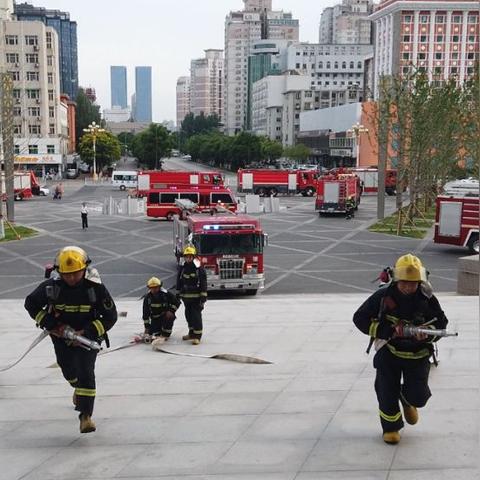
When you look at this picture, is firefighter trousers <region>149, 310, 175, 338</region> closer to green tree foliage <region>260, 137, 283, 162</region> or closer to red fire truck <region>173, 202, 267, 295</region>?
red fire truck <region>173, 202, 267, 295</region>

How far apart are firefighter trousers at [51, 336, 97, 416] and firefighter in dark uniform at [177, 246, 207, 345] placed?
439 cm

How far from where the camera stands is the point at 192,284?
10688 millimetres

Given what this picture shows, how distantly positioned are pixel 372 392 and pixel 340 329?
382cm

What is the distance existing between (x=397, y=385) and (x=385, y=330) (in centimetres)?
50

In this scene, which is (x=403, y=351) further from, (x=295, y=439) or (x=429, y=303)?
(x=295, y=439)

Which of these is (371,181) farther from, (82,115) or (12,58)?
(82,115)

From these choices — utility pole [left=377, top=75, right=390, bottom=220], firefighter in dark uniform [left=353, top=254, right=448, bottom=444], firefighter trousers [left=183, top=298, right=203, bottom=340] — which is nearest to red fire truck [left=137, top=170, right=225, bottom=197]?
utility pole [left=377, top=75, right=390, bottom=220]

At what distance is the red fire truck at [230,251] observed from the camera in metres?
18.6

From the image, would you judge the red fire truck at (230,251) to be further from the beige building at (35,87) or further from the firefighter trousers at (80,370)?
the beige building at (35,87)

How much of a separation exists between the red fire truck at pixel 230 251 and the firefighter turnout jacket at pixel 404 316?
13004 millimetres

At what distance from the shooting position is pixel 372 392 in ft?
23.0

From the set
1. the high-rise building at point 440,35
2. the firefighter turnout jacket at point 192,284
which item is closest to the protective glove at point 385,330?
the firefighter turnout jacket at point 192,284

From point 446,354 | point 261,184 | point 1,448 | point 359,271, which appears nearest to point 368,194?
point 261,184

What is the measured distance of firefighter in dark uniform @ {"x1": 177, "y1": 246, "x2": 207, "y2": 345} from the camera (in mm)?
10484
